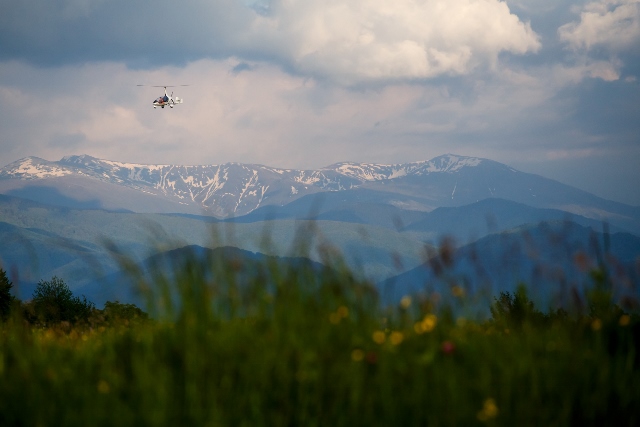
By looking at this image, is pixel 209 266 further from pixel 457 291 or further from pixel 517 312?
pixel 517 312

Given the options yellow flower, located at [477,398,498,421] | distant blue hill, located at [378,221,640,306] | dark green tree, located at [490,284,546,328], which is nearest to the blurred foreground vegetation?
yellow flower, located at [477,398,498,421]

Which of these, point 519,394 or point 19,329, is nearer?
point 519,394

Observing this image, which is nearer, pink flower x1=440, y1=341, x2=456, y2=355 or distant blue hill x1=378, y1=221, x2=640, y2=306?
pink flower x1=440, y1=341, x2=456, y2=355

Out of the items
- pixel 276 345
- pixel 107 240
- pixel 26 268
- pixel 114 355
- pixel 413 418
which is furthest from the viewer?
pixel 26 268

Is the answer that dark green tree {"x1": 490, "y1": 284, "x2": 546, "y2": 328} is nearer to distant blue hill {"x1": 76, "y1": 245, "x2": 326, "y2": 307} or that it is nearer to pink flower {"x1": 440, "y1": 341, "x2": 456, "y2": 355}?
pink flower {"x1": 440, "y1": 341, "x2": 456, "y2": 355}

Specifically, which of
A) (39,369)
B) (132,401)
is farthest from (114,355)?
(132,401)

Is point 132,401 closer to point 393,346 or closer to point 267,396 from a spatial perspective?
point 267,396

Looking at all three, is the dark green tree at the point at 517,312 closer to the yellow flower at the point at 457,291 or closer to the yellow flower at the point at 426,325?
the yellow flower at the point at 457,291

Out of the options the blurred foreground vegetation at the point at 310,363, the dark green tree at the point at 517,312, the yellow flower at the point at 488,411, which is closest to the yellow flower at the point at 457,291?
the blurred foreground vegetation at the point at 310,363
